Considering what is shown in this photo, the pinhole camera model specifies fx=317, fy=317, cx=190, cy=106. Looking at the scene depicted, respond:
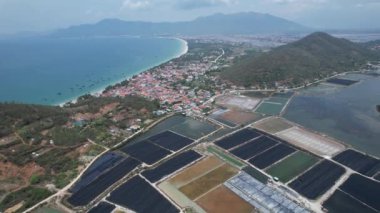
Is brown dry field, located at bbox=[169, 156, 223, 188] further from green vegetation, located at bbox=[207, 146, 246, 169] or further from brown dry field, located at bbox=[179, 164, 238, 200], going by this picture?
green vegetation, located at bbox=[207, 146, 246, 169]

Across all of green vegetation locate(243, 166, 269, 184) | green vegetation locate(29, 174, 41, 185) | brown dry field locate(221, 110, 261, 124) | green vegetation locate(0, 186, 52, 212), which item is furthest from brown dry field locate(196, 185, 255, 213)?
brown dry field locate(221, 110, 261, 124)

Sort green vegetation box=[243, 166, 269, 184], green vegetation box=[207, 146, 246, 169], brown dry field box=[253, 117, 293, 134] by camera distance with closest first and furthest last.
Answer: green vegetation box=[243, 166, 269, 184], green vegetation box=[207, 146, 246, 169], brown dry field box=[253, 117, 293, 134]

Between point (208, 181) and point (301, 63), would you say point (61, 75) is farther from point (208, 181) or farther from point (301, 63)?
point (208, 181)

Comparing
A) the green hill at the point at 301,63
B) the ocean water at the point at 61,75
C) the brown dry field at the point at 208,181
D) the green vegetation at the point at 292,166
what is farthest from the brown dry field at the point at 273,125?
the ocean water at the point at 61,75

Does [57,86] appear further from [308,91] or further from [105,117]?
[308,91]

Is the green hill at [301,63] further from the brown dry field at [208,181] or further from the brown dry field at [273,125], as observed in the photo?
the brown dry field at [208,181]

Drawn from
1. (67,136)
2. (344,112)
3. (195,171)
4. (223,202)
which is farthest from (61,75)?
(223,202)

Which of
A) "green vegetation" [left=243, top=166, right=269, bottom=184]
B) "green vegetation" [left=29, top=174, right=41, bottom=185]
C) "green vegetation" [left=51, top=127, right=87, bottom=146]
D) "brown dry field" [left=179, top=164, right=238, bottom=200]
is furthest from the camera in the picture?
"green vegetation" [left=51, top=127, right=87, bottom=146]
